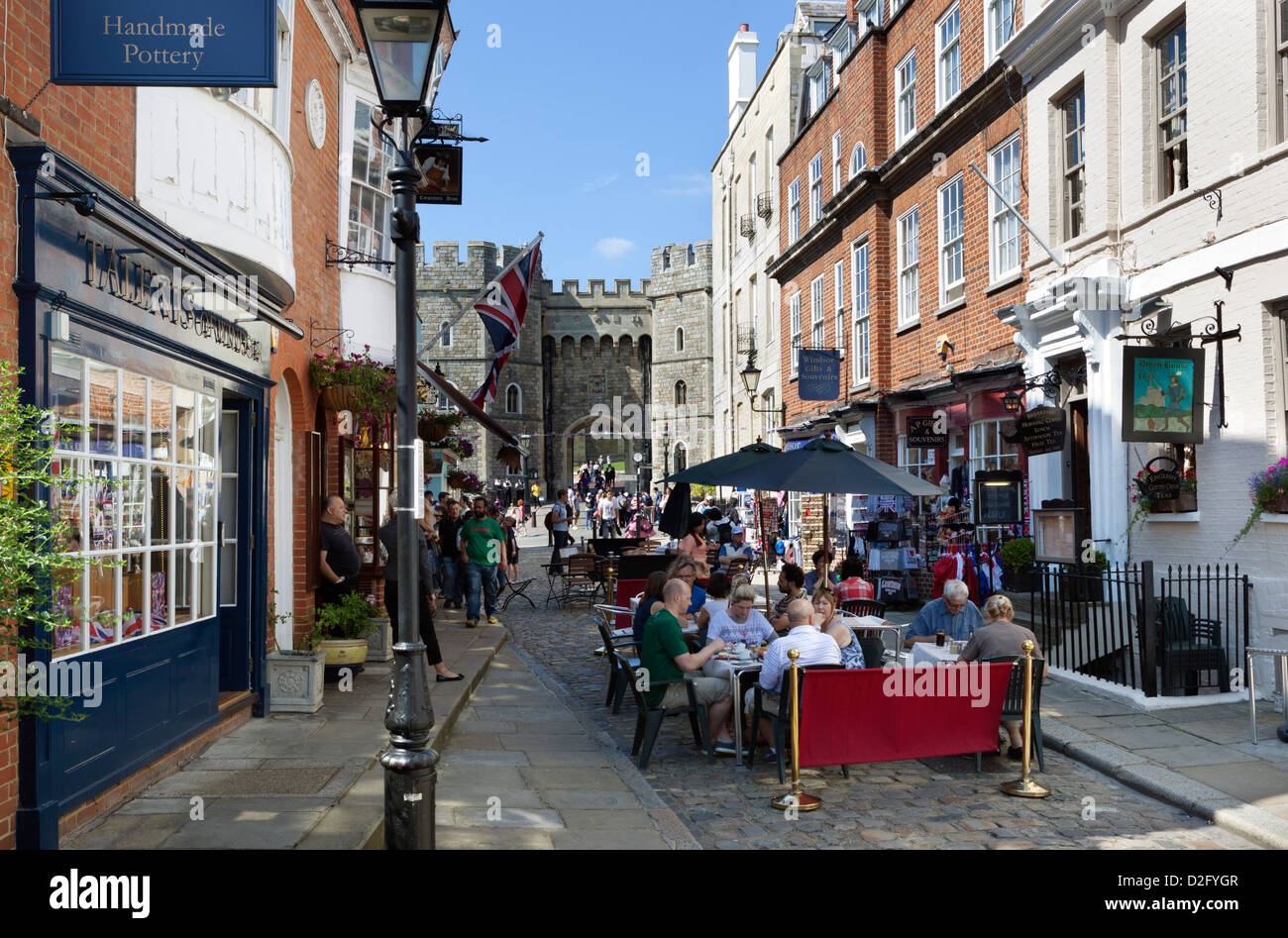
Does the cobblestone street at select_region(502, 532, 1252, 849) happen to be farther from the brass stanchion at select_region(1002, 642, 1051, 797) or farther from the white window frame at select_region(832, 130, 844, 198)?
the white window frame at select_region(832, 130, 844, 198)

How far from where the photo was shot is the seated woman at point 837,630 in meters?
7.64

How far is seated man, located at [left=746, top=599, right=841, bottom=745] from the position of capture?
688 cm

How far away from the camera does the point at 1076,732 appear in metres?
7.76

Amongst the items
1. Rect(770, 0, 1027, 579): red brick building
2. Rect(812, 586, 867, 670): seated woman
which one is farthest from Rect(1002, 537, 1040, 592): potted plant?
Rect(812, 586, 867, 670): seated woman

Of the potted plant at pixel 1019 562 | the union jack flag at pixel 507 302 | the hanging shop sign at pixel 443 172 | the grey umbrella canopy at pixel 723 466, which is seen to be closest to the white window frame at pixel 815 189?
the union jack flag at pixel 507 302

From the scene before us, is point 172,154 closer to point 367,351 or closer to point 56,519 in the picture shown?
point 56,519

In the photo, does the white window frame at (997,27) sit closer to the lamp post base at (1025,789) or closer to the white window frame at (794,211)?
the white window frame at (794,211)

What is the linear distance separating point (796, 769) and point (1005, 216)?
10106mm

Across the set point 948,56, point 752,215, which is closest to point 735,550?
point 948,56

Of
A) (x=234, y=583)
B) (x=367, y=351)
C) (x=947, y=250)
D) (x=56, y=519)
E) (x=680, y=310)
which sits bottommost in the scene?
(x=234, y=583)

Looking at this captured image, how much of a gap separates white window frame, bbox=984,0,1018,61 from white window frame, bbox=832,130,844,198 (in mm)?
6206

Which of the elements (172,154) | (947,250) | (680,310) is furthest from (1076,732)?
(680,310)
